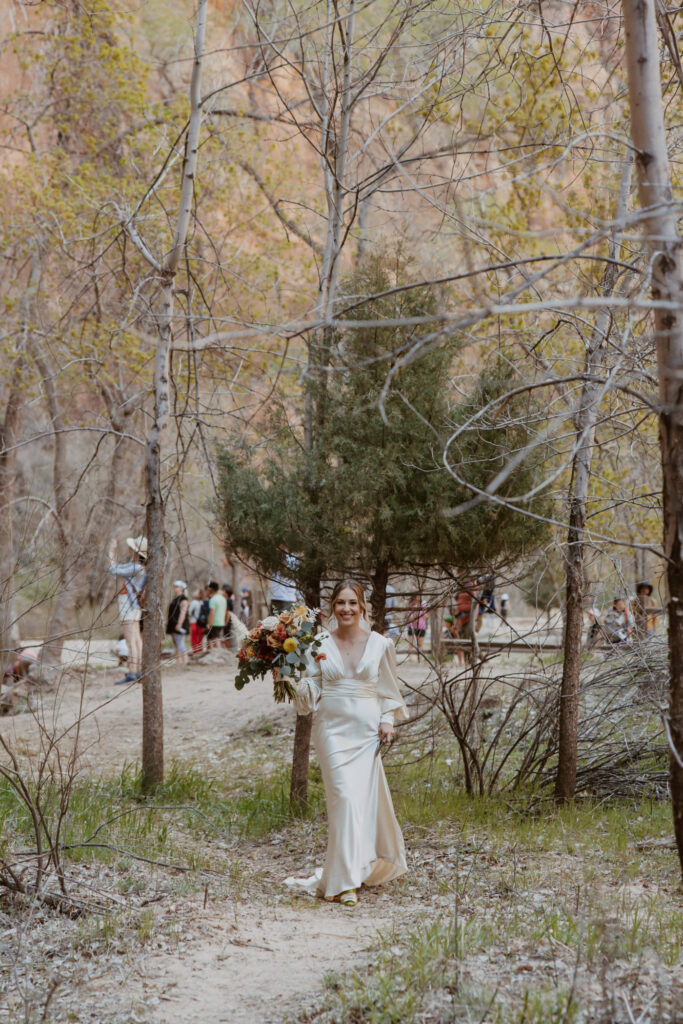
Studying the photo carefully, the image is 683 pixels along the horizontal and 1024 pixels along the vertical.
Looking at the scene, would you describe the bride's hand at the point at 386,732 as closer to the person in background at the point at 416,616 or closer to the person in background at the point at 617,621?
the person in background at the point at 416,616

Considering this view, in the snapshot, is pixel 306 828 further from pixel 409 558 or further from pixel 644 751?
pixel 644 751

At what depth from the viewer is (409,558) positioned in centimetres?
843

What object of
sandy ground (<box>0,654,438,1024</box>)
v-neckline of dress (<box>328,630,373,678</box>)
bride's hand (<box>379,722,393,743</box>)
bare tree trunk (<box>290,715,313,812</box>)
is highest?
v-neckline of dress (<box>328,630,373,678</box>)

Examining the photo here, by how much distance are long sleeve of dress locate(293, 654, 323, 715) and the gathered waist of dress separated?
0.06 metres

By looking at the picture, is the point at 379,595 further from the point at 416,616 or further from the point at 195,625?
the point at 195,625

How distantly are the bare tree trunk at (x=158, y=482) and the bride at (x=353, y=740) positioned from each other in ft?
8.21

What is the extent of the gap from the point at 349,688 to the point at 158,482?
10.5 feet

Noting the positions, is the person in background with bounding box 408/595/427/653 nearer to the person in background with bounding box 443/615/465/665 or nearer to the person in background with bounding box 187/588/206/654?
the person in background with bounding box 443/615/465/665

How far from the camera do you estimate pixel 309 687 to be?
718 cm

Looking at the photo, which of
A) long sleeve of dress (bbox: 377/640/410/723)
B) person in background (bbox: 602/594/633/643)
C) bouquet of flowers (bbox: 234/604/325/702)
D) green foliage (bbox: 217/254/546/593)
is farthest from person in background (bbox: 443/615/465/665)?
bouquet of flowers (bbox: 234/604/325/702)

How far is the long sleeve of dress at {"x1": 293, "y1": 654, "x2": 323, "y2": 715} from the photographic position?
7.16 metres

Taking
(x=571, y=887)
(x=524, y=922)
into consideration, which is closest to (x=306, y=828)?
(x=571, y=887)

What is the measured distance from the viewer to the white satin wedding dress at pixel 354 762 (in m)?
6.68

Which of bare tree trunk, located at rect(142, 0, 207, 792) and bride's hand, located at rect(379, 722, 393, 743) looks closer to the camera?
bride's hand, located at rect(379, 722, 393, 743)
